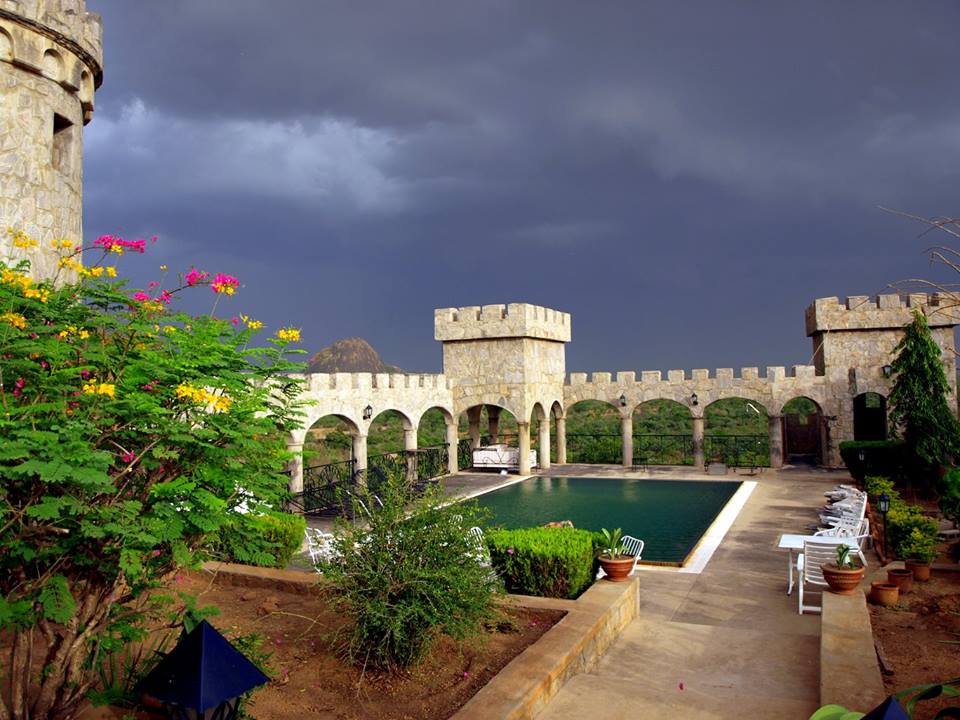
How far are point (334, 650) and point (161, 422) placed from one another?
2846 millimetres

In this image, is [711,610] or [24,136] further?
[711,610]

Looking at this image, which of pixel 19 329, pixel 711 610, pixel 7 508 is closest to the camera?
pixel 7 508

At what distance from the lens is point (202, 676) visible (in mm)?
3484

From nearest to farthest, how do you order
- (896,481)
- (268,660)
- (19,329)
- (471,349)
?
(19,329), (268,660), (896,481), (471,349)

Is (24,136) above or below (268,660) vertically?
above

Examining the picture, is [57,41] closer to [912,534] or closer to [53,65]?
[53,65]

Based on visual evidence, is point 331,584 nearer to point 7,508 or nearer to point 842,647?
point 7,508

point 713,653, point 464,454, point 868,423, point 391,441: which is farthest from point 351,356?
point 713,653

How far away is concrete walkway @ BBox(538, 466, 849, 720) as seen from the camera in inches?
214

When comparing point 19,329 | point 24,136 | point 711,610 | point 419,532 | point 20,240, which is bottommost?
point 711,610

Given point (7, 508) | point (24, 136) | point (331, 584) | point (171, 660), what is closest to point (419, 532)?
point (331, 584)

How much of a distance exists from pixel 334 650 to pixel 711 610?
15.7 ft

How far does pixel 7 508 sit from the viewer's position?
3562 millimetres

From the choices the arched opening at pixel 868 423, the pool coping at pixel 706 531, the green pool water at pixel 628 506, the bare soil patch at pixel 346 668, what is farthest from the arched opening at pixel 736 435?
the bare soil patch at pixel 346 668
